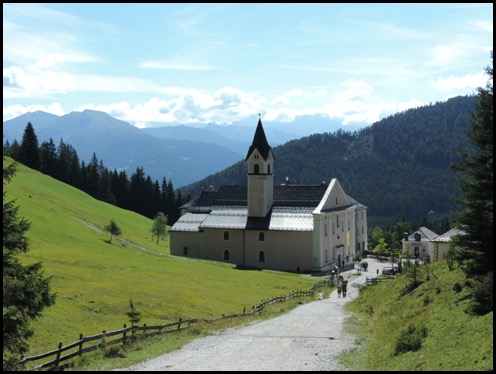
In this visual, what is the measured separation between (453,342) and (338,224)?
198 feet

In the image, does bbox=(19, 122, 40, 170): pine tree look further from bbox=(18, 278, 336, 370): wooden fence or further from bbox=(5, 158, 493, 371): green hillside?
bbox=(18, 278, 336, 370): wooden fence

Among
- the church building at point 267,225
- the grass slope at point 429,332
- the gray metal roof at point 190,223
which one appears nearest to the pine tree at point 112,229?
the gray metal roof at point 190,223

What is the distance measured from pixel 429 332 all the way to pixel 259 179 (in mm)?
55854

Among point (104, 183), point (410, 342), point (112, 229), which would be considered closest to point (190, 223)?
point (112, 229)

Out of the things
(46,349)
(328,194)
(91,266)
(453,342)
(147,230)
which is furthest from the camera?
(147,230)

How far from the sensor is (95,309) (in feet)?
108

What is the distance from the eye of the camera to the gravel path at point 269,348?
19109mm

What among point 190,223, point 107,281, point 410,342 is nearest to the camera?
point 410,342

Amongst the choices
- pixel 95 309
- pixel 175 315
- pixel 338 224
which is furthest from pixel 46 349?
pixel 338 224

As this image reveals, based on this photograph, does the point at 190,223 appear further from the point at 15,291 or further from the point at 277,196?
the point at 15,291

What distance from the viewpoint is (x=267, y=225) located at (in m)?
73.7

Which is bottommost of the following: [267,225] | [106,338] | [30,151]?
[106,338]

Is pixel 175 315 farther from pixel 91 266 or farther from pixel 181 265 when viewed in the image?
pixel 181 265

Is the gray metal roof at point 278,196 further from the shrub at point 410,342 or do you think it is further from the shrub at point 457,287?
the shrub at point 410,342
